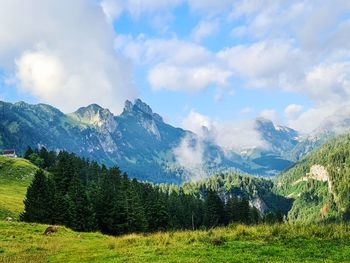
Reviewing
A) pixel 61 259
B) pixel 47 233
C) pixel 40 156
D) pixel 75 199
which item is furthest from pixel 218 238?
pixel 40 156

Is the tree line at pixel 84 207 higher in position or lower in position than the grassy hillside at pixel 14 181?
lower

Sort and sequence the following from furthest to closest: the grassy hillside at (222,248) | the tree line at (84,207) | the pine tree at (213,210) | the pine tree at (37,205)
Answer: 1. the pine tree at (213,210)
2. the tree line at (84,207)
3. the pine tree at (37,205)
4. the grassy hillside at (222,248)

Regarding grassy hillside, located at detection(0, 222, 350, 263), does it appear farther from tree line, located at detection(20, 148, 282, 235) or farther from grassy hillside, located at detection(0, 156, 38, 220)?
grassy hillside, located at detection(0, 156, 38, 220)

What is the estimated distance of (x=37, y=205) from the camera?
8019 centimetres

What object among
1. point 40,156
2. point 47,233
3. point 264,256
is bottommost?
point 264,256

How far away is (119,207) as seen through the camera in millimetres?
93125

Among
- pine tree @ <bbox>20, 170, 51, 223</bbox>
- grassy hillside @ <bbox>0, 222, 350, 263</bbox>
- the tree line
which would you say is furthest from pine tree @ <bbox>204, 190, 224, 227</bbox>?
grassy hillside @ <bbox>0, 222, 350, 263</bbox>

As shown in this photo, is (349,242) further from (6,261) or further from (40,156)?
(40,156)

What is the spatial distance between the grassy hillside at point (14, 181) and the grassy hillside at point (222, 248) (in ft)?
227

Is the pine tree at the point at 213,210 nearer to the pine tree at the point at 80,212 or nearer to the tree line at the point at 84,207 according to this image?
the tree line at the point at 84,207

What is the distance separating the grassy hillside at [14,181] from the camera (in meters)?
102

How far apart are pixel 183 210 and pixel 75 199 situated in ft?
277

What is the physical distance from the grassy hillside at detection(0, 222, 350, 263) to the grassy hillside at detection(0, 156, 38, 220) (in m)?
69.3

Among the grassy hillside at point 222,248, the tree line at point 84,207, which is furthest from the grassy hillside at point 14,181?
the grassy hillside at point 222,248
